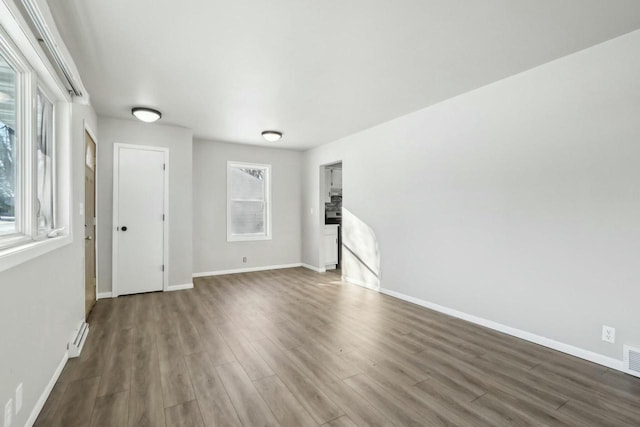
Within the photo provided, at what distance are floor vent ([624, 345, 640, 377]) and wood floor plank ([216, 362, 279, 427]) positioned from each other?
263 centimetres

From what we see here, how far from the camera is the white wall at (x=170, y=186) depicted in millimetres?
4285

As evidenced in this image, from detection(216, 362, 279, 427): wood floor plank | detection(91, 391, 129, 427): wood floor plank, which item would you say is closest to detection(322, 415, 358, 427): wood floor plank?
detection(216, 362, 279, 427): wood floor plank

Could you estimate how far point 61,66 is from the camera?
2129mm

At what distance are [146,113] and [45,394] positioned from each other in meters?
3.16

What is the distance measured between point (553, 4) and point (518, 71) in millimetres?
967

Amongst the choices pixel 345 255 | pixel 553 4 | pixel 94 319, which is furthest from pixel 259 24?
pixel 345 255

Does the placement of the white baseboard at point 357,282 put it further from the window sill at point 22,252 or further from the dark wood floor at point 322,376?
the window sill at point 22,252

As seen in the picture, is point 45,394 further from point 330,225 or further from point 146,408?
point 330,225

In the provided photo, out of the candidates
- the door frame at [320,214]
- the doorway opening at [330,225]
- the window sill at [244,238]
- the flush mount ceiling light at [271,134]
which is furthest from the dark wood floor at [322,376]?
the flush mount ceiling light at [271,134]

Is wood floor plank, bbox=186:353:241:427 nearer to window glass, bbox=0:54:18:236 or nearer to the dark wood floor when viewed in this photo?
the dark wood floor

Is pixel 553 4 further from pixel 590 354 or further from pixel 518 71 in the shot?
pixel 590 354

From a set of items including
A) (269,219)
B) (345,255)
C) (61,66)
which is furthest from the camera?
(269,219)

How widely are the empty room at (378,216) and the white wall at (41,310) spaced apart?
0.08 ft

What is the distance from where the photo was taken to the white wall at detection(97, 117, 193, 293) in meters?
4.29
